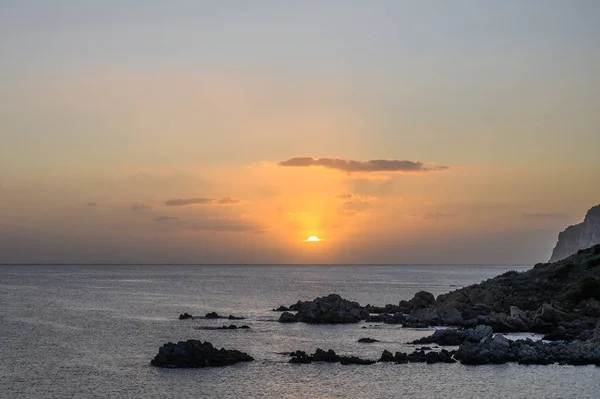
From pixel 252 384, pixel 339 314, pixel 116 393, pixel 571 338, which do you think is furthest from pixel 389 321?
pixel 116 393

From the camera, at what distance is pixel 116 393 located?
55.4m

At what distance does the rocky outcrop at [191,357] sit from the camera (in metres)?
65.0

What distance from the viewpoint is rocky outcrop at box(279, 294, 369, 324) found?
351 feet

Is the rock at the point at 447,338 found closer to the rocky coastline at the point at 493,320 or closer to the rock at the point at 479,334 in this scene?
the rocky coastline at the point at 493,320

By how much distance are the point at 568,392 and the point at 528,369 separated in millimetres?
8854

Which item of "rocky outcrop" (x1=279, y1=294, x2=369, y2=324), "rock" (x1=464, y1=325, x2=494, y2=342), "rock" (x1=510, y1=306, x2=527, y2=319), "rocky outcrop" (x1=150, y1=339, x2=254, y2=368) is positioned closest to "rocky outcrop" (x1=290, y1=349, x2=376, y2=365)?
"rocky outcrop" (x1=150, y1=339, x2=254, y2=368)

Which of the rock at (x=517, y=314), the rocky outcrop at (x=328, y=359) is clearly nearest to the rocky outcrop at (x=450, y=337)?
the rocky outcrop at (x=328, y=359)

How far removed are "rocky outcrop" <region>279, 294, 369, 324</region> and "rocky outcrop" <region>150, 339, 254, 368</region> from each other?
132ft

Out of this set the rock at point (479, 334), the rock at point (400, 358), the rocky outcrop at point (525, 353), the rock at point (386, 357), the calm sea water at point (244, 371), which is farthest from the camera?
the rock at point (479, 334)

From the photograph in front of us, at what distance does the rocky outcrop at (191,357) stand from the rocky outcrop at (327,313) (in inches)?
1584

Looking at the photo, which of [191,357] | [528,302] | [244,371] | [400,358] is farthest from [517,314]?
[191,357]

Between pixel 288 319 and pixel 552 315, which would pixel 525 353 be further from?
pixel 288 319

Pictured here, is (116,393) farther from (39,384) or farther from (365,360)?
(365,360)

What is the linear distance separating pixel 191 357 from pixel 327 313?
44594mm
